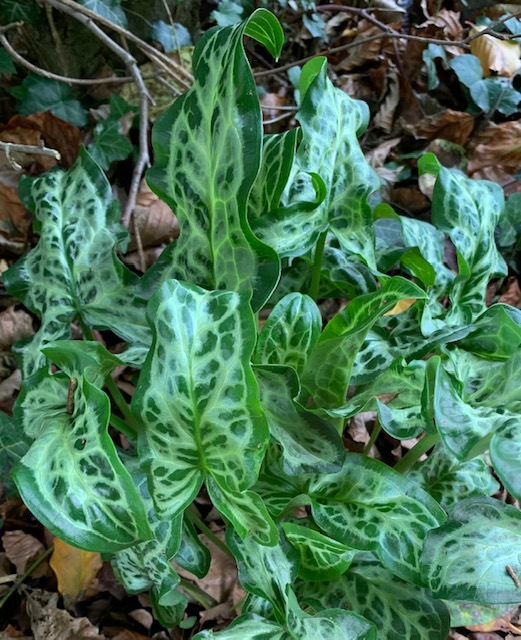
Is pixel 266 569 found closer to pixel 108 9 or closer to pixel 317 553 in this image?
pixel 317 553

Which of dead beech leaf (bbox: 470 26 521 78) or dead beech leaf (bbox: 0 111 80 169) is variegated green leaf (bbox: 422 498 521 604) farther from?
dead beech leaf (bbox: 470 26 521 78)

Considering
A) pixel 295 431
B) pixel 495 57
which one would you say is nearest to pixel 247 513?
pixel 295 431

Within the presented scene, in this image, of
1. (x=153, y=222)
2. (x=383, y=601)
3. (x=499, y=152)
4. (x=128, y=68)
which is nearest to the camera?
(x=383, y=601)

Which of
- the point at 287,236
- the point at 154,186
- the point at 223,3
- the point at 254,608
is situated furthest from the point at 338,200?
the point at 223,3

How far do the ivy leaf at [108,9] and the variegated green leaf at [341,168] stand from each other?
637 millimetres

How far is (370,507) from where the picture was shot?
2.44 feet

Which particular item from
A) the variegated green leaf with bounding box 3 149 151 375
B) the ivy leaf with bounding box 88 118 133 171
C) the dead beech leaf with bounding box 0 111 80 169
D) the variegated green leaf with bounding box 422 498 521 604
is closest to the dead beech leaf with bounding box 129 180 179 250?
the ivy leaf with bounding box 88 118 133 171

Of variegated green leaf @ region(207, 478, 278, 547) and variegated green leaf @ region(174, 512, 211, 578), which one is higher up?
variegated green leaf @ region(207, 478, 278, 547)

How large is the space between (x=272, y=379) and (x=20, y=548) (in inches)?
27.1

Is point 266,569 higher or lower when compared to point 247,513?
lower

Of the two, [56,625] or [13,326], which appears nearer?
[56,625]

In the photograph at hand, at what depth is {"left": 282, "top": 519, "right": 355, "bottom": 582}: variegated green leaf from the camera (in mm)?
705

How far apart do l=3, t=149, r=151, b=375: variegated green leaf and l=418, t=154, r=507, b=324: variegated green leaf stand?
0.48 m

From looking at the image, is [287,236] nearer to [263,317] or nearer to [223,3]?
[263,317]
